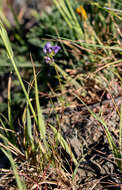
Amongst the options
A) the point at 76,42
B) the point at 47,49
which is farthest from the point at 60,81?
the point at 76,42

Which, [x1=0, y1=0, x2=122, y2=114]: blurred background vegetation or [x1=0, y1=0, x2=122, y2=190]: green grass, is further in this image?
[x1=0, y1=0, x2=122, y2=114]: blurred background vegetation

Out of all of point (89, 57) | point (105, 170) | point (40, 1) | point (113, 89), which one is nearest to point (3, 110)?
point (89, 57)

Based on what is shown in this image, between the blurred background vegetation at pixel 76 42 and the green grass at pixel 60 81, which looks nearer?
the green grass at pixel 60 81

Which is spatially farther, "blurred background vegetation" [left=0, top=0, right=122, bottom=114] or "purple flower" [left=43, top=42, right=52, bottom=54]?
"blurred background vegetation" [left=0, top=0, right=122, bottom=114]

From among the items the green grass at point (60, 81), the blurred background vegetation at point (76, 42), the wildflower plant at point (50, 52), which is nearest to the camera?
the green grass at point (60, 81)

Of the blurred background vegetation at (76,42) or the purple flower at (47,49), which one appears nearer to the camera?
the purple flower at (47,49)

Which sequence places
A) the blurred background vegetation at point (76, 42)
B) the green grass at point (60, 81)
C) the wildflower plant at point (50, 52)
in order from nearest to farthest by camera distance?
the green grass at point (60, 81), the wildflower plant at point (50, 52), the blurred background vegetation at point (76, 42)

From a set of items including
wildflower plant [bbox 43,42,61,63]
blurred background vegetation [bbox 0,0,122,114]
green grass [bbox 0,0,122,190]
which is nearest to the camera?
green grass [bbox 0,0,122,190]

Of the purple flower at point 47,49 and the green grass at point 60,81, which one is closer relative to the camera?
the green grass at point 60,81

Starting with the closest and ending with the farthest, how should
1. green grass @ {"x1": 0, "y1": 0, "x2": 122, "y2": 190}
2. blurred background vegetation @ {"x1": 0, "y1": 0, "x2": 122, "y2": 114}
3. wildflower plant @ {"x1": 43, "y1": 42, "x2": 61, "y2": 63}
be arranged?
green grass @ {"x1": 0, "y1": 0, "x2": 122, "y2": 190}, wildflower plant @ {"x1": 43, "y1": 42, "x2": 61, "y2": 63}, blurred background vegetation @ {"x1": 0, "y1": 0, "x2": 122, "y2": 114}

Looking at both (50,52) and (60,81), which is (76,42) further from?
(60,81)

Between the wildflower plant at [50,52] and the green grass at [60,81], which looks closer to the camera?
the green grass at [60,81]
